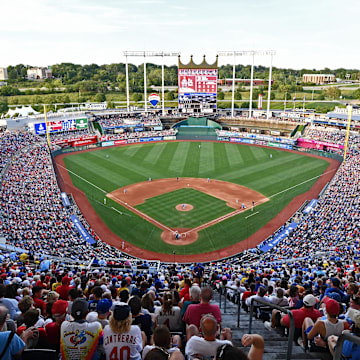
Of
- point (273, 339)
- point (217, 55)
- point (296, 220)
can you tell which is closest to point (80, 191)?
point (296, 220)

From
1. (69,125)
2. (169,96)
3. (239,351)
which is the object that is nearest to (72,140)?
(69,125)

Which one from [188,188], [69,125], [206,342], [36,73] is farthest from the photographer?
[36,73]

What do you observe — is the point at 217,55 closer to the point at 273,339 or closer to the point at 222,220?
the point at 222,220

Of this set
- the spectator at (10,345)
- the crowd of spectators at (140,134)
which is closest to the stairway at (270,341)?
the spectator at (10,345)

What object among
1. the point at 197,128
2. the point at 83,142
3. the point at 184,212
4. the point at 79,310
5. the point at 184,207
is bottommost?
the point at 184,212

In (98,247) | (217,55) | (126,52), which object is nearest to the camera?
(98,247)

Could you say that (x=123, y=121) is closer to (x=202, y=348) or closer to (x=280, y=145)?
(x=280, y=145)

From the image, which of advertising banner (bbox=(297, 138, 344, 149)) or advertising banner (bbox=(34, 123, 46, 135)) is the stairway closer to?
advertising banner (bbox=(297, 138, 344, 149))
